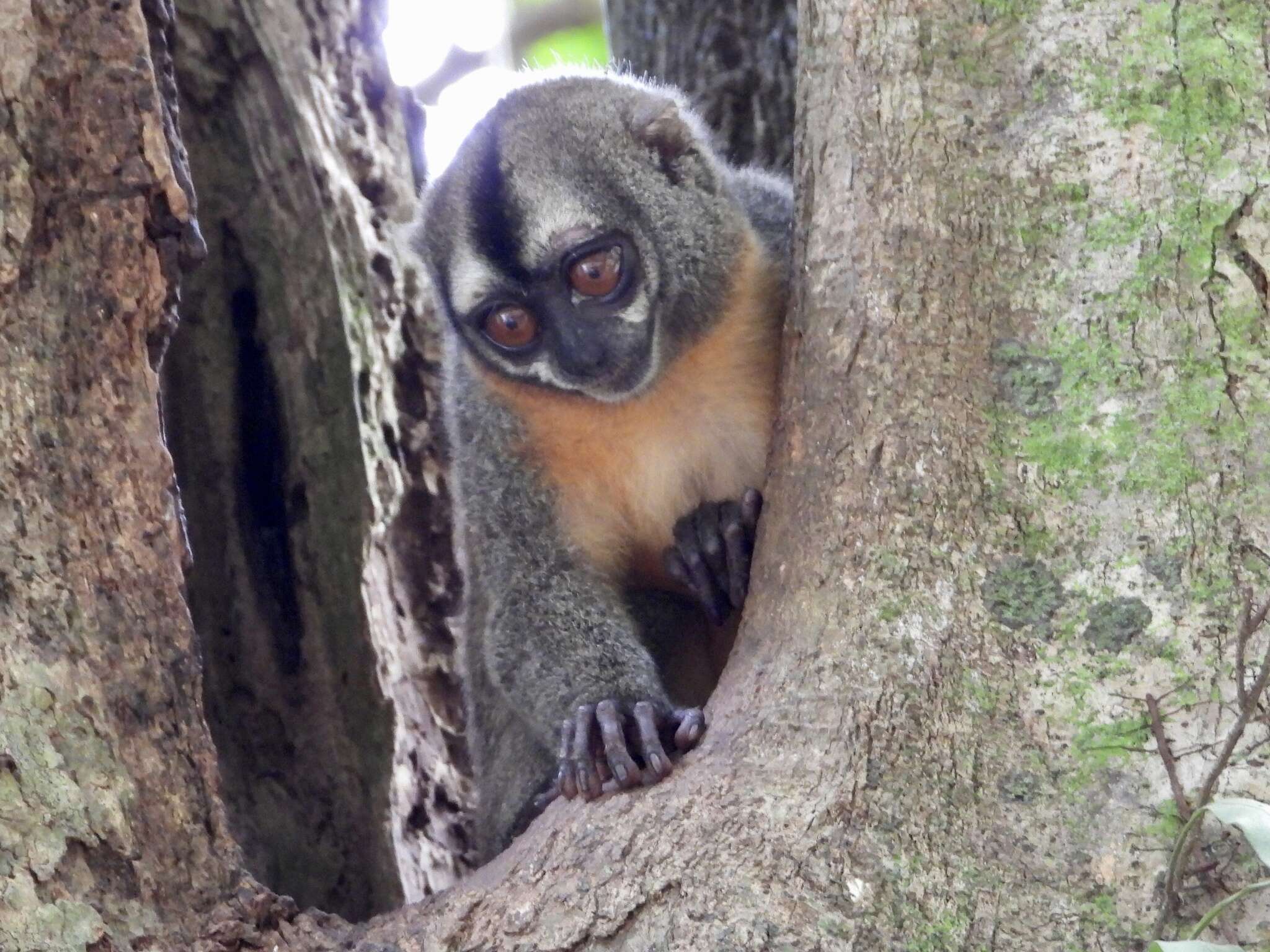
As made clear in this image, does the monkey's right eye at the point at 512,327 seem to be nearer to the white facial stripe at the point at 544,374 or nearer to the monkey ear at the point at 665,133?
the white facial stripe at the point at 544,374

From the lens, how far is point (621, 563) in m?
4.46

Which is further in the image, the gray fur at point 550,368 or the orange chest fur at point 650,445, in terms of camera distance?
the orange chest fur at point 650,445

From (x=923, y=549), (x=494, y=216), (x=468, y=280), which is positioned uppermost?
(x=494, y=216)

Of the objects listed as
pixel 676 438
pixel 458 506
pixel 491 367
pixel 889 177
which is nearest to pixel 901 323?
pixel 889 177

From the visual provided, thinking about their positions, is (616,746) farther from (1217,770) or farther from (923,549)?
(1217,770)

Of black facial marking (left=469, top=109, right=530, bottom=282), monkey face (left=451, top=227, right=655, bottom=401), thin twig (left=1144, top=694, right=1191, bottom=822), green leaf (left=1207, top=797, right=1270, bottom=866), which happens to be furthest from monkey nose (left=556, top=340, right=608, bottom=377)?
green leaf (left=1207, top=797, right=1270, bottom=866)

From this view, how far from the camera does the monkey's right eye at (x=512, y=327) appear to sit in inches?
169

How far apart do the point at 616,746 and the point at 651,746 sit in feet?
0.34

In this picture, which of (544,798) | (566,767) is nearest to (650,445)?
(544,798)

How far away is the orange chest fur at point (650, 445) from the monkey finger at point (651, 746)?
72cm

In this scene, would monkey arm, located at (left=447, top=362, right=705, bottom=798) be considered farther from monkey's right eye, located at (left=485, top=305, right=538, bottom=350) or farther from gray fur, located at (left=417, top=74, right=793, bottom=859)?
monkey's right eye, located at (left=485, top=305, right=538, bottom=350)

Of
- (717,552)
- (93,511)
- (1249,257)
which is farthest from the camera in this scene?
(717,552)

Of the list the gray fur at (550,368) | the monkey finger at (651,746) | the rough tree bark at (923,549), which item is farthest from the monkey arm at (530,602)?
the rough tree bark at (923,549)

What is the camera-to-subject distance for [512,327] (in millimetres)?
4301
